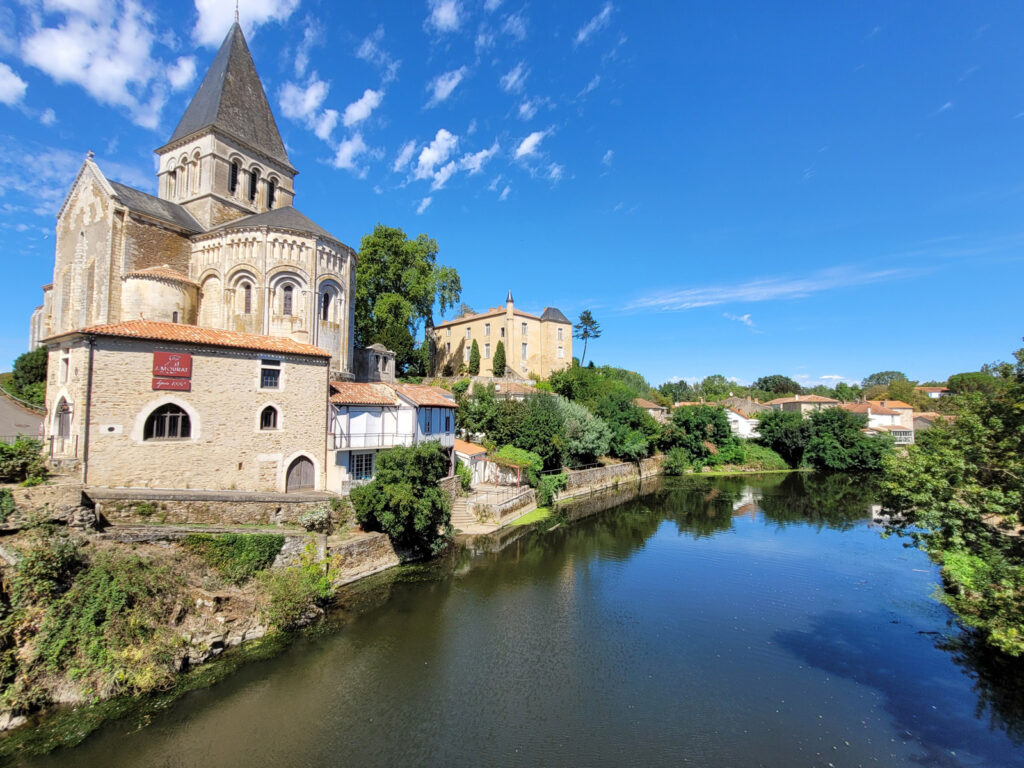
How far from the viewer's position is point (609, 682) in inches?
435

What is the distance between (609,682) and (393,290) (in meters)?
35.4

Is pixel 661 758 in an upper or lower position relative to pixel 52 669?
lower

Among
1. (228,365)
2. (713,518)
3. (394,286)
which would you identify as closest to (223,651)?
(228,365)

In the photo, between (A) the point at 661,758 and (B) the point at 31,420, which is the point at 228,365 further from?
(A) the point at 661,758

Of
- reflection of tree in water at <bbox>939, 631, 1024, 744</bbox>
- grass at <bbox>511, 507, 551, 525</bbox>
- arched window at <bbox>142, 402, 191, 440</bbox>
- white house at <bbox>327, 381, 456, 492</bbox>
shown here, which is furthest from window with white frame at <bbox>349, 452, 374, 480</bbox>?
reflection of tree in water at <bbox>939, 631, 1024, 744</bbox>

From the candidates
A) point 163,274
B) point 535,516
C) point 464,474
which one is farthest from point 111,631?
point 535,516

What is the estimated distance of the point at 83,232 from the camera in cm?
2288

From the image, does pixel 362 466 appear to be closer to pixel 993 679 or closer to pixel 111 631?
pixel 111 631

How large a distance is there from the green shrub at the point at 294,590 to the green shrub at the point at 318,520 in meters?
1.48

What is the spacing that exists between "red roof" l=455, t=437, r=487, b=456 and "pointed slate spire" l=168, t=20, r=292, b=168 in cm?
2026

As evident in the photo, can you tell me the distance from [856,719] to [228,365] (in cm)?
1901

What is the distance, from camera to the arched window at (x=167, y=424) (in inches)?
598

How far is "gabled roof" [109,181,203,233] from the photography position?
22.6 meters

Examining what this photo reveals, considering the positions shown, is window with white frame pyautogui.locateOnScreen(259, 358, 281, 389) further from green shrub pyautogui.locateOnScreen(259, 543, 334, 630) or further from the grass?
the grass
